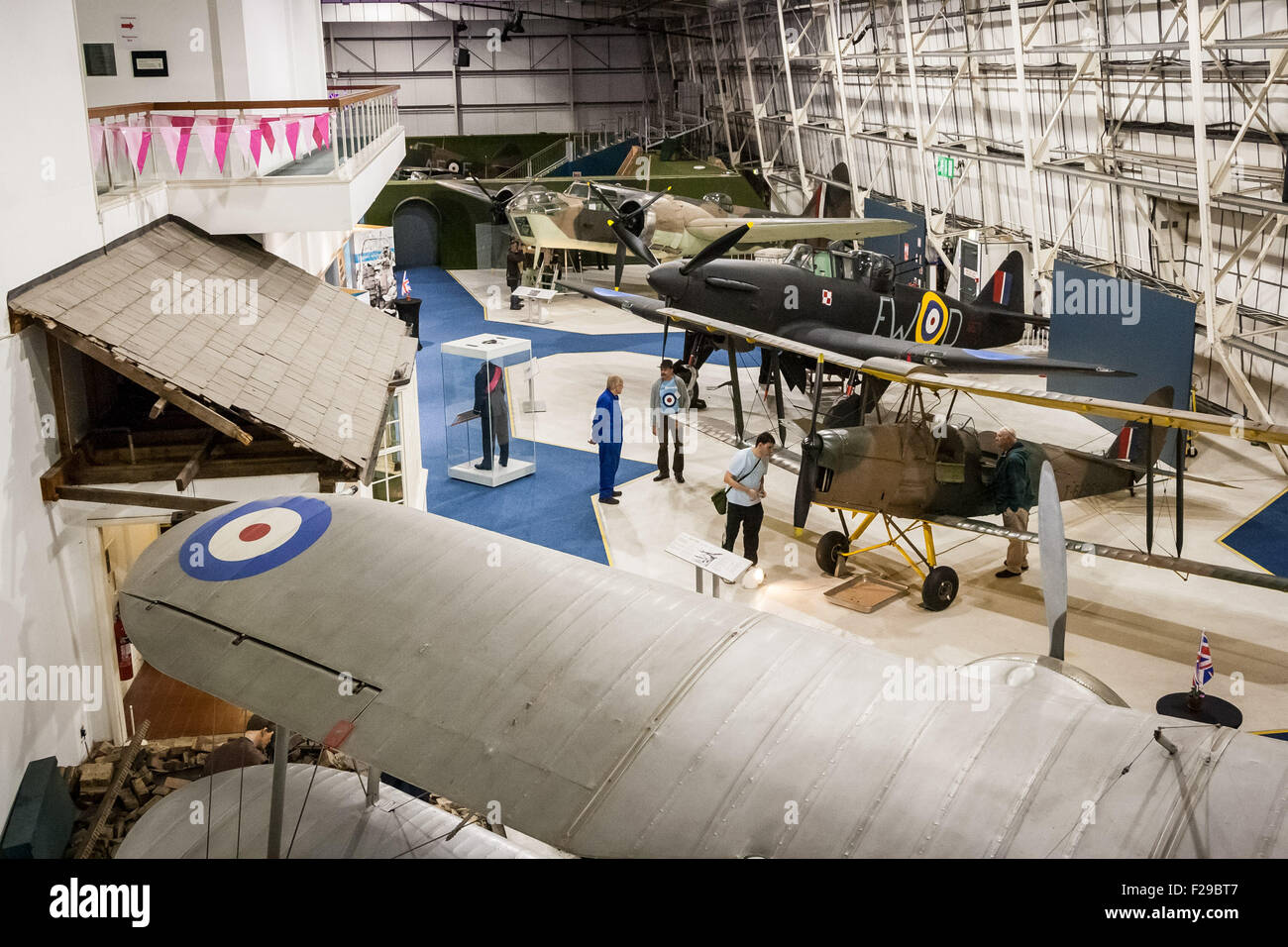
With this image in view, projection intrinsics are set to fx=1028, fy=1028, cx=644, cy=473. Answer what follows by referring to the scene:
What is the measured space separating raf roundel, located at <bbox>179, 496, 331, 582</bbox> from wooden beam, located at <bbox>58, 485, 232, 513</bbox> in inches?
43.5

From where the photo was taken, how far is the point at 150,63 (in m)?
10.4

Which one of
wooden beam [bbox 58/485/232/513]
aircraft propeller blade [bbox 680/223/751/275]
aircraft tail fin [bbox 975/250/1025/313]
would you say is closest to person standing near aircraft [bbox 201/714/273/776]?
wooden beam [bbox 58/485/232/513]

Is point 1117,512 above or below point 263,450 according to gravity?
below

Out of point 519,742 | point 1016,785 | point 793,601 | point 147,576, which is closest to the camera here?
point 1016,785

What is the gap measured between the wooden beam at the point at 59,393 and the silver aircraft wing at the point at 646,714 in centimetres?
191

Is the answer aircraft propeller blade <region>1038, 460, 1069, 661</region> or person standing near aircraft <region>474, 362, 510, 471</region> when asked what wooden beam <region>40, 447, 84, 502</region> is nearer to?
aircraft propeller blade <region>1038, 460, 1069, 661</region>

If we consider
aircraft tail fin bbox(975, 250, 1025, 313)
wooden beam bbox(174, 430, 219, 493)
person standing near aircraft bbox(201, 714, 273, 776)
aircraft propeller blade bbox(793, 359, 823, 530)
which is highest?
aircraft tail fin bbox(975, 250, 1025, 313)

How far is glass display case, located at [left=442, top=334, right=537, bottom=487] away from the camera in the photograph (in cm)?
1161

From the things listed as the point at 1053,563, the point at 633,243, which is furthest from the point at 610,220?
the point at 1053,563

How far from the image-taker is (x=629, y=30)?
128 feet

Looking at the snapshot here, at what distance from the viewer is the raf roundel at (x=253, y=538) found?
454cm
